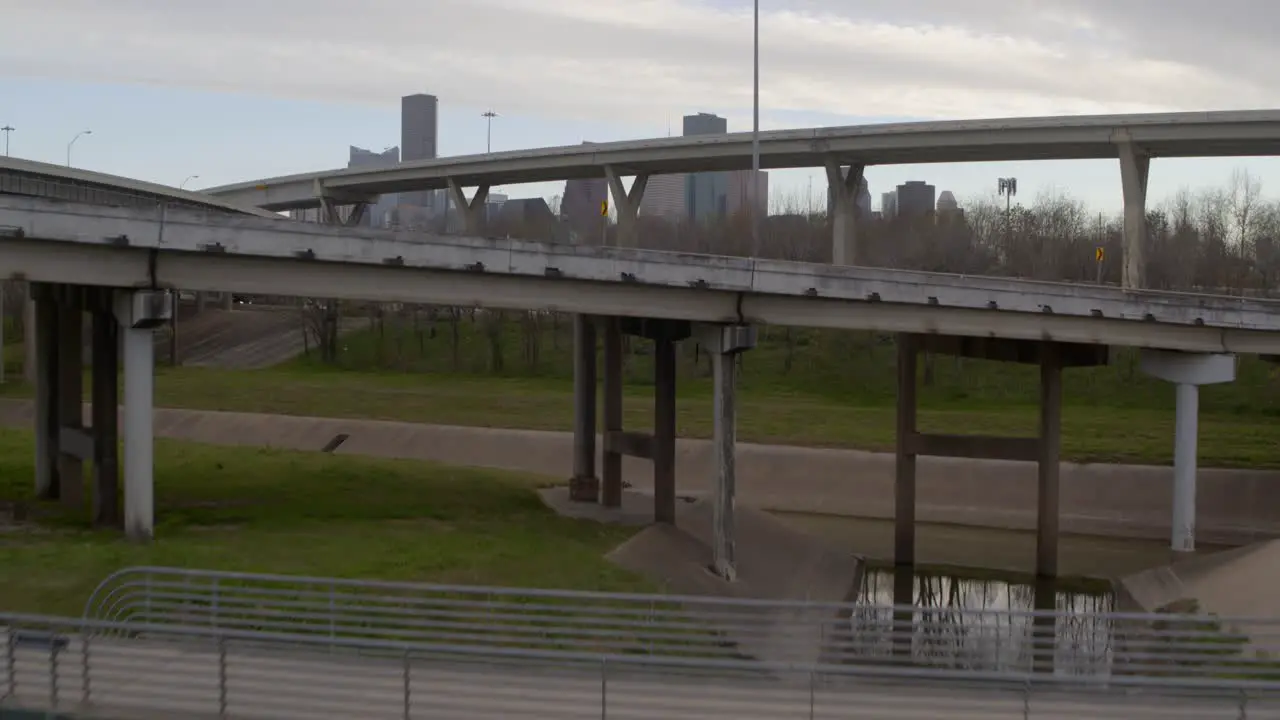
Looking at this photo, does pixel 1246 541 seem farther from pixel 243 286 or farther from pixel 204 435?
pixel 204 435

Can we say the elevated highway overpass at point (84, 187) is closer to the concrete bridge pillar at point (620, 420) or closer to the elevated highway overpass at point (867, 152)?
the elevated highway overpass at point (867, 152)

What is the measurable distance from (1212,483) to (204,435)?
43.0m

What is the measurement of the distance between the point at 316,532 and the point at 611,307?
29.1 feet

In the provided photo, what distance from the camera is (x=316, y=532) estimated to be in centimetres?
3192

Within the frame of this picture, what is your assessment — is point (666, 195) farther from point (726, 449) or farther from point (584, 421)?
point (726, 449)

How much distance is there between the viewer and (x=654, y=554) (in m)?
33.9

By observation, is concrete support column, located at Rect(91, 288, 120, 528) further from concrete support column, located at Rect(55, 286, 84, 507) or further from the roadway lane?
the roadway lane

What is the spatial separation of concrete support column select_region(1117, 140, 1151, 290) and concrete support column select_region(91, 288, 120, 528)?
1310 inches

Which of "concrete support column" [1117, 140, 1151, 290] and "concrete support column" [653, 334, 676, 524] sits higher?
"concrete support column" [1117, 140, 1151, 290]

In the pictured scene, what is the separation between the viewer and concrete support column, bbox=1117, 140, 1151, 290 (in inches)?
1844

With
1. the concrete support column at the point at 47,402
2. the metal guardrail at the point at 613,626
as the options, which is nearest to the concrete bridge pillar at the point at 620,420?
the metal guardrail at the point at 613,626

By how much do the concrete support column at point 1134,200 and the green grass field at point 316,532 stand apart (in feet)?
74.2

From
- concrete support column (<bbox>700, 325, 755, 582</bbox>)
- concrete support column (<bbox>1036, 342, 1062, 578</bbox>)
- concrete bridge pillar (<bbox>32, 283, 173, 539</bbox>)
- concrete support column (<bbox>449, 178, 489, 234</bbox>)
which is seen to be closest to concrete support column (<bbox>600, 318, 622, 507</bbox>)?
concrete support column (<bbox>700, 325, 755, 582</bbox>)

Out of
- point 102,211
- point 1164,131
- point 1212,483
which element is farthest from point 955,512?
point 102,211
